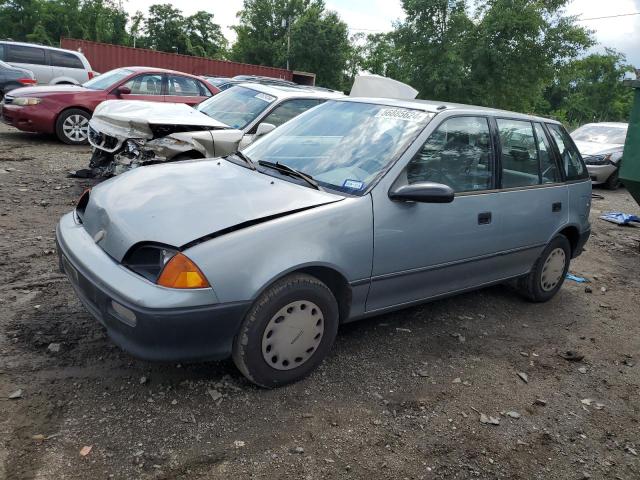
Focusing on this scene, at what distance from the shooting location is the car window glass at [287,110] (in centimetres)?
704

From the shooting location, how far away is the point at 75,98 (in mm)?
9523

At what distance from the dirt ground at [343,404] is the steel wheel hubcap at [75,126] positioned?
596cm

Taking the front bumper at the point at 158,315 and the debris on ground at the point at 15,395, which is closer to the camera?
the front bumper at the point at 158,315

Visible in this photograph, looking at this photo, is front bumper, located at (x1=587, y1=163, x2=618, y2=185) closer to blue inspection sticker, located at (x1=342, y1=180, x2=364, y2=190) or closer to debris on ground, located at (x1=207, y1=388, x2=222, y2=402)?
blue inspection sticker, located at (x1=342, y1=180, x2=364, y2=190)

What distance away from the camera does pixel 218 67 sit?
28.7 meters

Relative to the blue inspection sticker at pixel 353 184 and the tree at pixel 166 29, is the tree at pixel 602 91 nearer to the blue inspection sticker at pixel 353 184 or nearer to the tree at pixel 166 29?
the tree at pixel 166 29

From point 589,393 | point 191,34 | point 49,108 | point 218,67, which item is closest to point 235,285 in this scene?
point 589,393

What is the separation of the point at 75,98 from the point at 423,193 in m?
8.24

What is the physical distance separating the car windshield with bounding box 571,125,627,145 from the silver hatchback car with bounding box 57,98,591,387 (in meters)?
9.84

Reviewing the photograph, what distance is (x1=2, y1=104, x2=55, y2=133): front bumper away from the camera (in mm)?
9484

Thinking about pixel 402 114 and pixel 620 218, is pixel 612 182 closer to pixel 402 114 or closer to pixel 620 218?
pixel 620 218

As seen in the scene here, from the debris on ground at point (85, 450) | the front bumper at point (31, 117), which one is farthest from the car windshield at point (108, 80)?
the debris on ground at point (85, 450)

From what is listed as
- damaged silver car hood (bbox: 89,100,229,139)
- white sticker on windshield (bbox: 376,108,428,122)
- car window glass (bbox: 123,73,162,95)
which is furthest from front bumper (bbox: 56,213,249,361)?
car window glass (bbox: 123,73,162,95)

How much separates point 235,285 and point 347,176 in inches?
44.4
